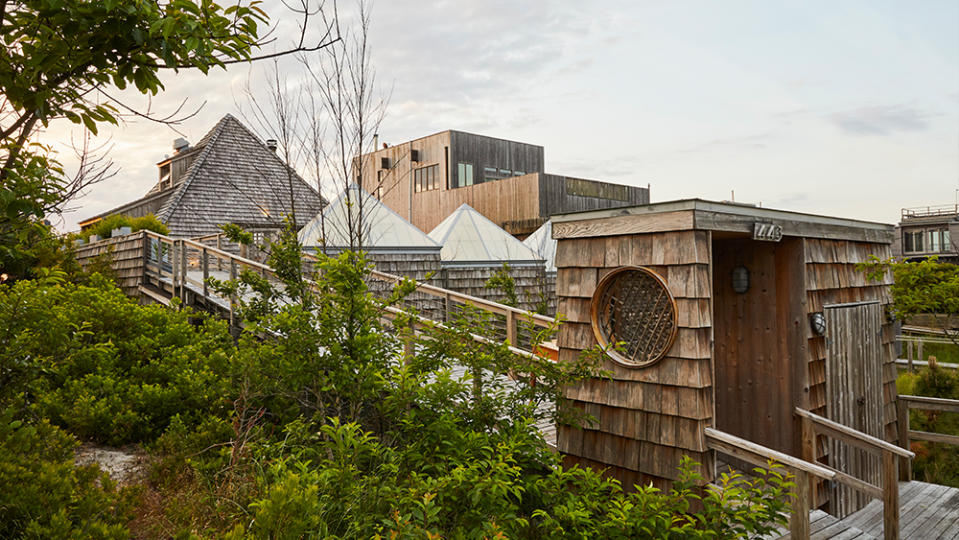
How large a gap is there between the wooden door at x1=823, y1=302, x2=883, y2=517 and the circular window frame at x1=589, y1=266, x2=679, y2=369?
1.97 meters

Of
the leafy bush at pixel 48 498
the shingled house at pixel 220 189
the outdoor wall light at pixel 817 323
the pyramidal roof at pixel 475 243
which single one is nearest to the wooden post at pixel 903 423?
the outdoor wall light at pixel 817 323

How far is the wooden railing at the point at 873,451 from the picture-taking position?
4469 mm

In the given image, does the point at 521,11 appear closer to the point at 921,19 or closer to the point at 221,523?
the point at 921,19

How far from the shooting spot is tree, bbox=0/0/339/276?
2078 millimetres

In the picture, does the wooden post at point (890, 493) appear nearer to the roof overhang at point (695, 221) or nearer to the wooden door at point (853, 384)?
the wooden door at point (853, 384)

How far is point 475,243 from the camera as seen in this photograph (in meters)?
15.9

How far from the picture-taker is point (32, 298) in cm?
428

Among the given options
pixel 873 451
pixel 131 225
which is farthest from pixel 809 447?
pixel 131 225

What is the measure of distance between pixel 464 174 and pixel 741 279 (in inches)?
870

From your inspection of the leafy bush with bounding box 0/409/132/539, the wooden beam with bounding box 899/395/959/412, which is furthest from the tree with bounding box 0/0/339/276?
the wooden beam with bounding box 899/395/959/412

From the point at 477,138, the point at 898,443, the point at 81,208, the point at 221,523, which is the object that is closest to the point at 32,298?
the point at 81,208

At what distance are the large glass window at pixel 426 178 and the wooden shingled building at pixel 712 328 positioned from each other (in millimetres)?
22219

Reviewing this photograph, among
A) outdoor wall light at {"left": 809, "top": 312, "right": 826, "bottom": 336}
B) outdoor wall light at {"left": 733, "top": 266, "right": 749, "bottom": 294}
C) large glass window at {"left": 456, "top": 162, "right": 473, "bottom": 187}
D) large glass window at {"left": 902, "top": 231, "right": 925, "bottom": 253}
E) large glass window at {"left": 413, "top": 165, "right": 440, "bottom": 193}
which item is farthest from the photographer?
large glass window at {"left": 902, "top": 231, "right": 925, "bottom": 253}

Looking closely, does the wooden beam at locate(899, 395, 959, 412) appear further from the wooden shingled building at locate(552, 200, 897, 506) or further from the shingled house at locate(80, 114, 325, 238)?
the shingled house at locate(80, 114, 325, 238)
